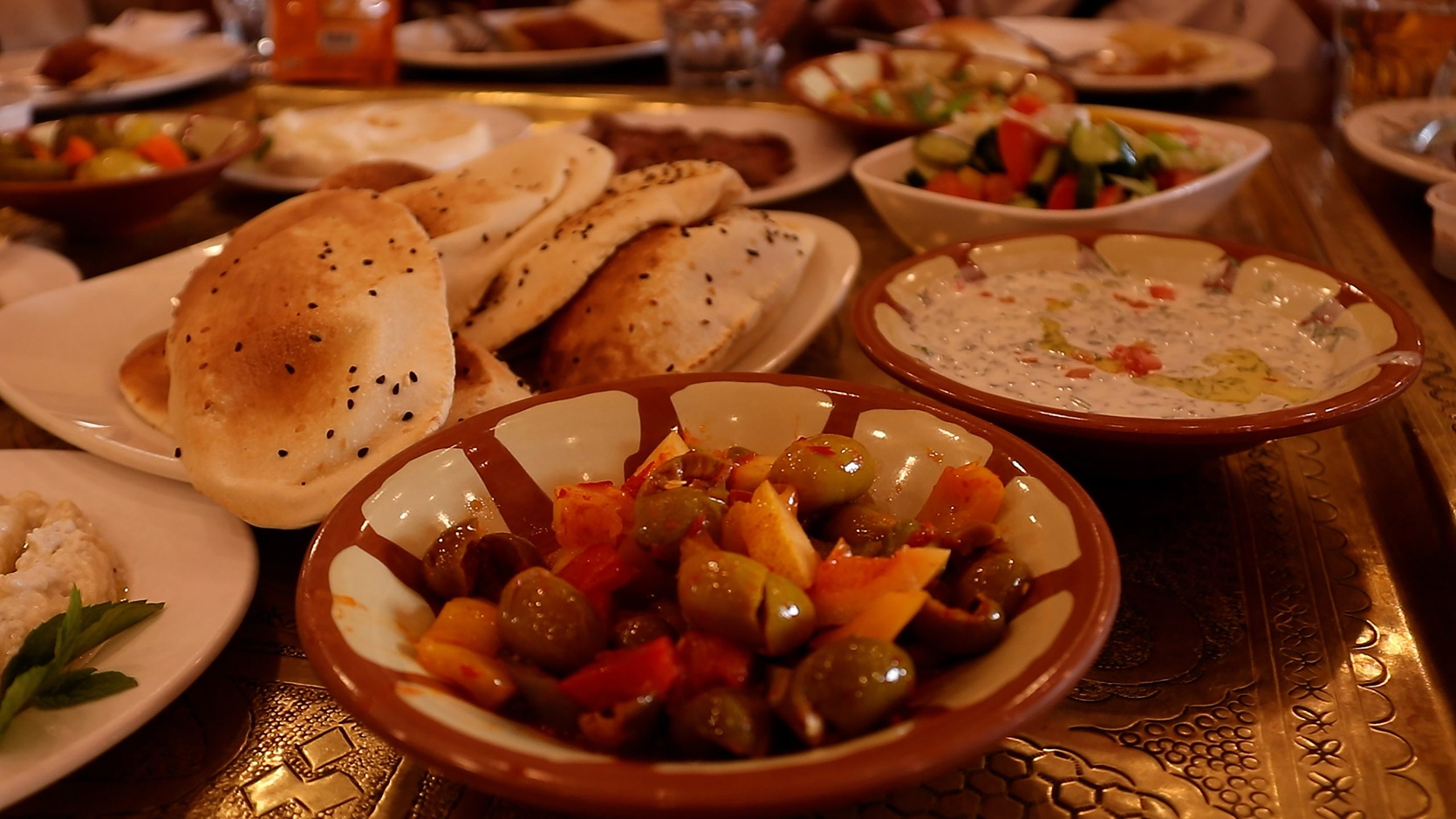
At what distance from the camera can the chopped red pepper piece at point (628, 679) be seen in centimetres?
105

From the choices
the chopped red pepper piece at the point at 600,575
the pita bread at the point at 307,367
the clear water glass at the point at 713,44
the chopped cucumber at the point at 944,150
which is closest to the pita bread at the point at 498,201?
the pita bread at the point at 307,367

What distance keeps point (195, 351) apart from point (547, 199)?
2.91 ft

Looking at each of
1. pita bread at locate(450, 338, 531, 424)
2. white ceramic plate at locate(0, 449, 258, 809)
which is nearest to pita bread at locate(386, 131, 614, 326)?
pita bread at locate(450, 338, 531, 424)

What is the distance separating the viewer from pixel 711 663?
108 cm

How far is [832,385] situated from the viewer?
60.7 inches

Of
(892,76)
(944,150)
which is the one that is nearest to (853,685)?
(944,150)

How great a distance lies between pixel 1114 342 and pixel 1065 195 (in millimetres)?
787

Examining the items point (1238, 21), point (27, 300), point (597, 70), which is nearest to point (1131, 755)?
point (27, 300)

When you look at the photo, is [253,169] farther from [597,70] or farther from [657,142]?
[597,70]

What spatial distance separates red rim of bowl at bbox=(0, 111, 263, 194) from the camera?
9.07ft

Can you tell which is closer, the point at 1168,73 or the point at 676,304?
the point at 676,304

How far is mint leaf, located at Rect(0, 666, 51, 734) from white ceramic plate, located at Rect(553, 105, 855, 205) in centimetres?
248

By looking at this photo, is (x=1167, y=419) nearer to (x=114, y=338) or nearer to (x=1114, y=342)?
(x=1114, y=342)

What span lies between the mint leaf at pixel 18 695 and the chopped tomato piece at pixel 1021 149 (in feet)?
8.05
